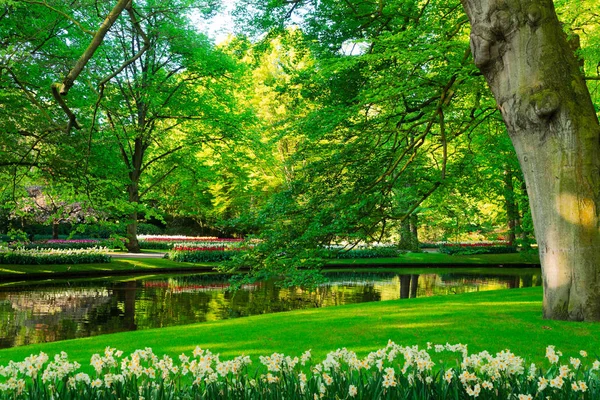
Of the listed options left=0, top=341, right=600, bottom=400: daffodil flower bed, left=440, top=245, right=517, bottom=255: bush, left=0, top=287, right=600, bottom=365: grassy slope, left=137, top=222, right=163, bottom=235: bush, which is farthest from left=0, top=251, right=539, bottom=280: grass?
left=137, top=222, right=163, bottom=235: bush

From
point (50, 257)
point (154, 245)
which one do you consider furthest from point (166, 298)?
point (154, 245)

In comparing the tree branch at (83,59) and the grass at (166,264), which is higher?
the tree branch at (83,59)

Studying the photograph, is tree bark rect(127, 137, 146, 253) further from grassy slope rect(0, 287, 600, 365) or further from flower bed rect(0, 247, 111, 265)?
grassy slope rect(0, 287, 600, 365)

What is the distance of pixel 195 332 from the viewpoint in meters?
8.62

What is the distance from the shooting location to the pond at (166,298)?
12221mm

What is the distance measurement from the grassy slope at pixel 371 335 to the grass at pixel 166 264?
19.2 ft

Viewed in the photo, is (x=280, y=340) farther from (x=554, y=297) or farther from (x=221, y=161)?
(x=221, y=161)

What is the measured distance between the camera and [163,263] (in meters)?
24.6

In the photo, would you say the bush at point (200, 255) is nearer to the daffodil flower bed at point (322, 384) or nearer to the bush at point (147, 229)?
the bush at point (147, 229)

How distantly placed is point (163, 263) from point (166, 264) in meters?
0.19

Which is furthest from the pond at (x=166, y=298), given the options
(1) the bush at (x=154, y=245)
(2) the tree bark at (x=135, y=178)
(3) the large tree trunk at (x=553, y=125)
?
(1) the bush at (x=154, y=245)

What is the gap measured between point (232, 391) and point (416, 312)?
21.8 feet

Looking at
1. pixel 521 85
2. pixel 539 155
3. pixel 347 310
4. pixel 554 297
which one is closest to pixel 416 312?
pixel 347 310

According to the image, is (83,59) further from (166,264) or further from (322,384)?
(166,264)
